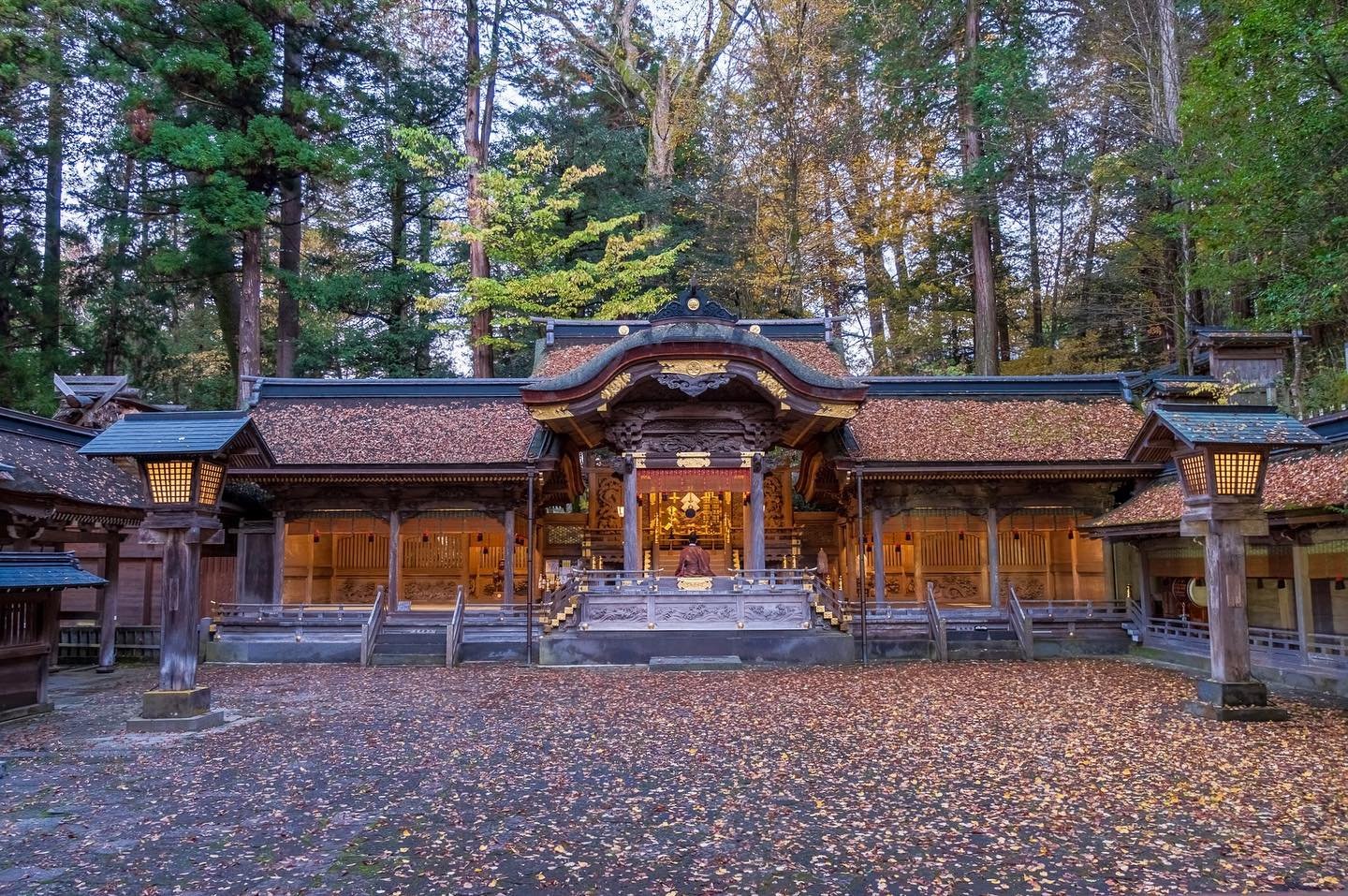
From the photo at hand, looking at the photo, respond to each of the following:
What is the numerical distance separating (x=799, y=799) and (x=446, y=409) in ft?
51.4

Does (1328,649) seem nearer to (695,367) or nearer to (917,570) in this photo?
(917,570)

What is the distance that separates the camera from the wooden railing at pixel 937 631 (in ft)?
51.6

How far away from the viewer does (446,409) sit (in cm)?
2017

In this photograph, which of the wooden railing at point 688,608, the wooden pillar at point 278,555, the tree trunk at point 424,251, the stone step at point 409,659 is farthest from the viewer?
the tree trunk at point 424,251

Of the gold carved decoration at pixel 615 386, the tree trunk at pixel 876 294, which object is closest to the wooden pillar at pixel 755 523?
the gold carved decoration at pixel 615 386

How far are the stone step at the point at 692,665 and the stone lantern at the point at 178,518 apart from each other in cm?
709

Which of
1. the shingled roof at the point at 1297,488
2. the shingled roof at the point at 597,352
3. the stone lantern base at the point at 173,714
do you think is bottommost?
the stone lantern base at the point at 173,714

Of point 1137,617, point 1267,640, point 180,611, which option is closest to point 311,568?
point 180,611

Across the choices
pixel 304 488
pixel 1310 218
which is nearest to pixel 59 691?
pixel 304 488

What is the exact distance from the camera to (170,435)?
10.5 metres

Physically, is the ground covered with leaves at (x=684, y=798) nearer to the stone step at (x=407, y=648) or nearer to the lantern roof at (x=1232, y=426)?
the lantern roof at (x=1232, y=426)

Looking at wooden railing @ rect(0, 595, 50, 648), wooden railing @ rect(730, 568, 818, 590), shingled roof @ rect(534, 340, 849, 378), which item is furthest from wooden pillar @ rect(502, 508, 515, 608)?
wooden railing @ rect(0, 595, 50, 648)

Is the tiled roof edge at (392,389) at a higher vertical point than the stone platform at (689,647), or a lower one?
→ higher

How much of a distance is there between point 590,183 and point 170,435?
22799mm
